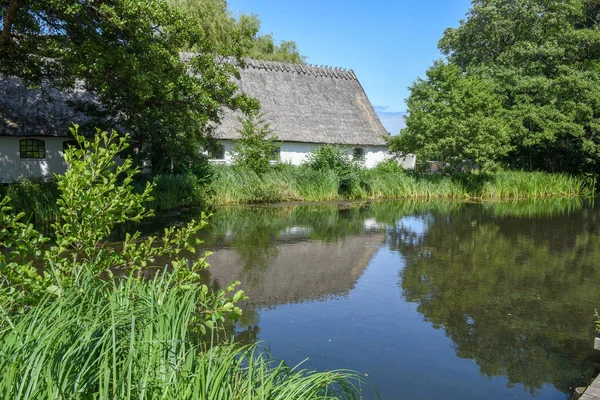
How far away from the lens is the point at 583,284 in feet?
34.4

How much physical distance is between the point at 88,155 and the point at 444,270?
821 cm

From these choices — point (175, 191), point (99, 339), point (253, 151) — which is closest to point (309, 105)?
point (253, 151)

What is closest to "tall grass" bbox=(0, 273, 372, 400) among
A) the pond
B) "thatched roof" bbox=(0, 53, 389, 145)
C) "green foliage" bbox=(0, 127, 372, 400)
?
"green foliage" bbox=(0, 127, 372, 400)

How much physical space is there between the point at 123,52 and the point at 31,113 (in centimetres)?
1318

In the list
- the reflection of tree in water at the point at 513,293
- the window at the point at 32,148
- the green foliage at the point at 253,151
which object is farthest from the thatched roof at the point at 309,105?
the reflection of tree in water at the point at 513,293

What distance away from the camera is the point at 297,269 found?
37.2 feet

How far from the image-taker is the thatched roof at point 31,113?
72.2 ft

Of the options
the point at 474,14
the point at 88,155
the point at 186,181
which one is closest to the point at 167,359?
the point at 88,155

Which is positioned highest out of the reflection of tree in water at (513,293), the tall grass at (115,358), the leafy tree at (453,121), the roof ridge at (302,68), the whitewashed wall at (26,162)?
the roof ridge at (302,68)

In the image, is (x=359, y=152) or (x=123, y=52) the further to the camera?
(x=359, y=152)

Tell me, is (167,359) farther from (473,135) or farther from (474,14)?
(474,14)

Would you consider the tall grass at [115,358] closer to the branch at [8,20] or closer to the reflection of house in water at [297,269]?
the reflection of house in water at [297,269]

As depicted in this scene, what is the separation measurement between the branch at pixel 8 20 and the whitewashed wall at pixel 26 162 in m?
11.5

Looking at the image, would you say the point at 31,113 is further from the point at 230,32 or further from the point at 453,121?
the point at 453,121
